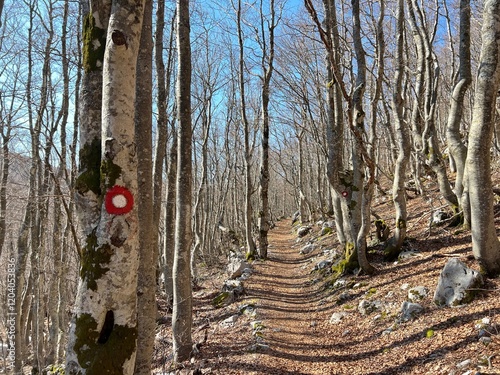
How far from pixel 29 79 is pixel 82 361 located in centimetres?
1092

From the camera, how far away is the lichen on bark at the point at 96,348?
2.19m

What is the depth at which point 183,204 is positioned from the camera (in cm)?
509

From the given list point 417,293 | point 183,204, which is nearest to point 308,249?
point 417,293

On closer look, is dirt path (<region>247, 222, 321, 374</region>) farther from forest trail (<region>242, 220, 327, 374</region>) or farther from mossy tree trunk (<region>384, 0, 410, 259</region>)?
mossy tree trunk (<region>384, 0, 410, 259</region>)

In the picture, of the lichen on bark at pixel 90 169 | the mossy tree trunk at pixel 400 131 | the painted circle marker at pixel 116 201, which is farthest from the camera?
the mossy tree trunk at pixel 400 131

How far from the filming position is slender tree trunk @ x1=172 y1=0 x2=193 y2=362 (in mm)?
5094

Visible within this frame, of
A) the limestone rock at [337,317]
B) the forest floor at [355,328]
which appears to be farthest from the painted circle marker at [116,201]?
the limestone rock at [337,317]

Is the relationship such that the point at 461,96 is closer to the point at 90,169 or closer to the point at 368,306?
the point at 368,306

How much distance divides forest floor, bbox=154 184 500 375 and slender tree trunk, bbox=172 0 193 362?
1.43 feet

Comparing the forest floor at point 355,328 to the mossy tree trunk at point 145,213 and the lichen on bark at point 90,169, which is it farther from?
the lichen on bark at point 90,169

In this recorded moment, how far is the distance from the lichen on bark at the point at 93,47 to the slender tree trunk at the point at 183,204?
237 cm

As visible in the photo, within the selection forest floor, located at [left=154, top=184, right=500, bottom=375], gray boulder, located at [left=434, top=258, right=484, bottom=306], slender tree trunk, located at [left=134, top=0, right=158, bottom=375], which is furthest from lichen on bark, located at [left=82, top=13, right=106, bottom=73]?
gray boulder, located at [left=434, top=258, right=484, bottom=306]

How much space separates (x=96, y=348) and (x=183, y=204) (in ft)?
9.78

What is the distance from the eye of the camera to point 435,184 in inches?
551
